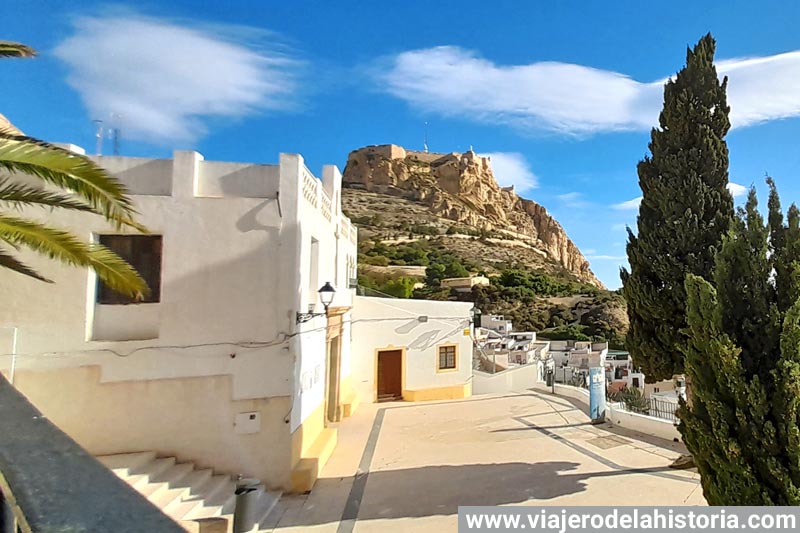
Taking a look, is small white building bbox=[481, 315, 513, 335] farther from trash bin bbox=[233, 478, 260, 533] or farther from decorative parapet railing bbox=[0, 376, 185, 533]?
decorative parapet railing bbox=[0, 376, 185, 533]

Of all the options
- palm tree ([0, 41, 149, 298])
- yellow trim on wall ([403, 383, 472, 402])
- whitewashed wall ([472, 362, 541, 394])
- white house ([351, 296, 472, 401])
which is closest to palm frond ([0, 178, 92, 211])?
palm tree ([0, 41, 149, 298])

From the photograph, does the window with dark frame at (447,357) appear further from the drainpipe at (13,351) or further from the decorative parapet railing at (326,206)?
the drainpipe at (13,351)

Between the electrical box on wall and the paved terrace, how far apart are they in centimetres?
124

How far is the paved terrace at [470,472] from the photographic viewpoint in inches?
269

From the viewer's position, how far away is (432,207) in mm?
87312

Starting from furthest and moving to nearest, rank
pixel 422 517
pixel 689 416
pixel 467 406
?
1. pixel 467 406
2. pixel 422 517
3. pixel 689 416

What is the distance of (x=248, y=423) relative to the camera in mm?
7523

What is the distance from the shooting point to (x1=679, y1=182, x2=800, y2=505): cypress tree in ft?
15.2

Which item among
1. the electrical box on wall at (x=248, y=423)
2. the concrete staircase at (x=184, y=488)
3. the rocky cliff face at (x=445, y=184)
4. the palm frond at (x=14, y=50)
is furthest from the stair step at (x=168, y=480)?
→ the rocky cliff face at (x=445, y=184)

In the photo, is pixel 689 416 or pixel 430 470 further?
pixel 430 470

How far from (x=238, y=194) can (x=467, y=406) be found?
417 inches

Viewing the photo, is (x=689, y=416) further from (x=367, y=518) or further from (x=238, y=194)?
(x=238, y=194)

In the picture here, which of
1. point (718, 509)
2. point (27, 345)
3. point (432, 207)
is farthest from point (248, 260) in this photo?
point (432, 207)

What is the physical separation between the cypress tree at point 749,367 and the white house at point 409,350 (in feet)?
36.4
